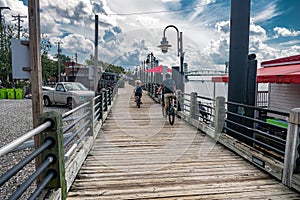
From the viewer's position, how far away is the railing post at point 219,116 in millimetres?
5270

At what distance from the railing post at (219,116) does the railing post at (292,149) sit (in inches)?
86.0

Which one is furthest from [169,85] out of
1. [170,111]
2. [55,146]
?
[55,146]

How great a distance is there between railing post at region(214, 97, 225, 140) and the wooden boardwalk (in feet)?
0.93

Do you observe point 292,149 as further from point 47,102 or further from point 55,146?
point 47,102

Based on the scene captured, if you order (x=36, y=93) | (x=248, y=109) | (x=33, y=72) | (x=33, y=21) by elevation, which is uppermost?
(x=33, y=21)

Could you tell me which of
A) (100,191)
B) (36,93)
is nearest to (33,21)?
(36,93)

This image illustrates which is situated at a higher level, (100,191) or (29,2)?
(29,2)

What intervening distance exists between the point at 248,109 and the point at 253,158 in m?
1.17

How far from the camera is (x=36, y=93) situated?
8.97 ft

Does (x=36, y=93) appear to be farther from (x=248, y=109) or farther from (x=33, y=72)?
(x=248, y=109)

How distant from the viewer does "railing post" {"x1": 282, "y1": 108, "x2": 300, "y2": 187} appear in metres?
2.98

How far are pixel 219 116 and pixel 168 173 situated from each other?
2427mm

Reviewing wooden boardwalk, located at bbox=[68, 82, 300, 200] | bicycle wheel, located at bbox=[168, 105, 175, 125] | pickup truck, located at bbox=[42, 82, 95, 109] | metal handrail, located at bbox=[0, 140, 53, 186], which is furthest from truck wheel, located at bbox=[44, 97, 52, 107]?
metal handrail, located at bbox=[0, 140, 53, 186]

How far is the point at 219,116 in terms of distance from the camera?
536 cm
